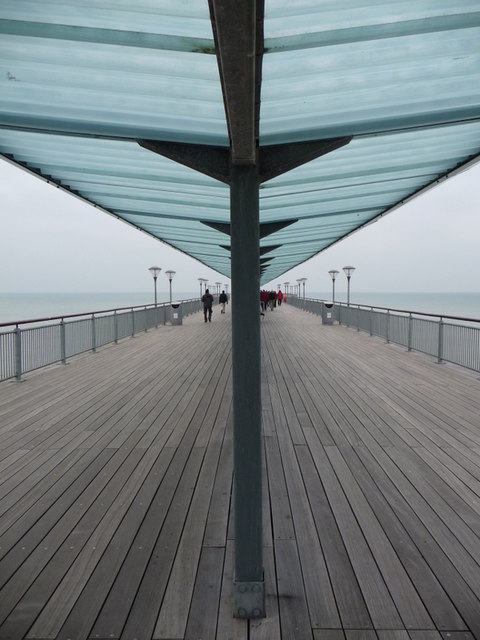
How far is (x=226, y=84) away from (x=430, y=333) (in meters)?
9.99

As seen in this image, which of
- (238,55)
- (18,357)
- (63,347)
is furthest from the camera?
(63,347)

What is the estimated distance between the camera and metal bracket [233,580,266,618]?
92.6 inches

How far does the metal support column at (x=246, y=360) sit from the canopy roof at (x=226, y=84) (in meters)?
0.26

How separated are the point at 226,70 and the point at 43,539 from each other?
3045 millimetres

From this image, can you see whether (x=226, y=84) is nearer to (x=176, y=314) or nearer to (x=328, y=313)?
(x=176, y=314)

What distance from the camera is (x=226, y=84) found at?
1626 mm

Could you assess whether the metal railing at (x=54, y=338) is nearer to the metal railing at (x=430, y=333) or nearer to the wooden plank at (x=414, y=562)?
the wooden plank at (x=414, y=562)

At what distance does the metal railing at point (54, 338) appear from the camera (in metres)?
7.87

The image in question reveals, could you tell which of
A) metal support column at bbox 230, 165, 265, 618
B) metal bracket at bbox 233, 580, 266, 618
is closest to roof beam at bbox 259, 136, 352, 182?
metal support column at bbox 230, 165, 265, 618

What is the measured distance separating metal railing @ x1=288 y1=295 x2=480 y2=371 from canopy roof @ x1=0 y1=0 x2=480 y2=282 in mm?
3969

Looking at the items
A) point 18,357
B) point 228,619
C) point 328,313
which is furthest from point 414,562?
point 328,313

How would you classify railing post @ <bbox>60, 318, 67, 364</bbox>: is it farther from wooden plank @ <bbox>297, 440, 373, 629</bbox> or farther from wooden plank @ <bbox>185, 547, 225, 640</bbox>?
wooden plank @ <bbox>185, 547, 225, 640</bbox>

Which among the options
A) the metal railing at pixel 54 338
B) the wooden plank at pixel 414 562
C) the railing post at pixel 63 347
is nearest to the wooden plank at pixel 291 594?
the wooden plank at pixel 414 562

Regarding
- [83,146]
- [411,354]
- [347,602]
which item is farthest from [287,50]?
[411,354]
